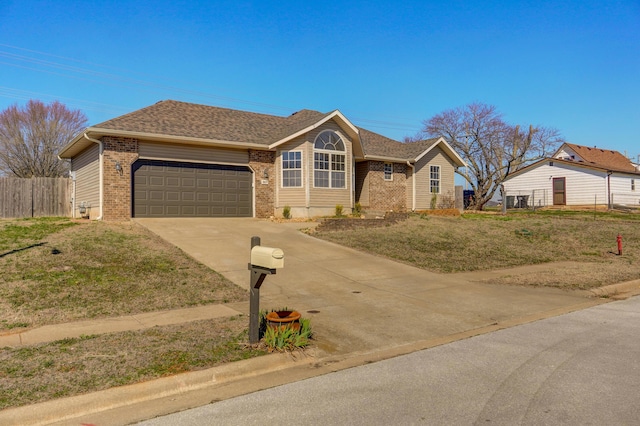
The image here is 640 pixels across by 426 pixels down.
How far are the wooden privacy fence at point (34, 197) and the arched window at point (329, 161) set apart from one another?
41.2ft

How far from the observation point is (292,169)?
20.9 meters

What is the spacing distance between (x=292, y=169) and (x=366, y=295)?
40.0 feet

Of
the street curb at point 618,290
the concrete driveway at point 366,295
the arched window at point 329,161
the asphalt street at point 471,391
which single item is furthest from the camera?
the arched window at point 329,161

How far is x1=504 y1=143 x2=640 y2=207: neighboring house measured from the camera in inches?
1337

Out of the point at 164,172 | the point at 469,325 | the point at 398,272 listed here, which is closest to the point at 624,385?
the point at 469,325

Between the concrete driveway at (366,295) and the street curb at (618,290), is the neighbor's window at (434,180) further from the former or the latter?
the street curb at (618,290)

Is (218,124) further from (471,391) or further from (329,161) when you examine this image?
(471,391)

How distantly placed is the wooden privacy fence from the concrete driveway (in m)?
10.7

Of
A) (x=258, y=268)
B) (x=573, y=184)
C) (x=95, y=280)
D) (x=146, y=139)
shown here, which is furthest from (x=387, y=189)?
(x=258, y=268)

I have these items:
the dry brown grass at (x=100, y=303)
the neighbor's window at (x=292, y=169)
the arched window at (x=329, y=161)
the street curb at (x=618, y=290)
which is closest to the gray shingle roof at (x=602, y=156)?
the arched window at (x=329, y=161)

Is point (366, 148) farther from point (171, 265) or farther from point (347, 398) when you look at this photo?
point (347, 398)

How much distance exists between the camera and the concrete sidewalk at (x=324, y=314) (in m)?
4.47

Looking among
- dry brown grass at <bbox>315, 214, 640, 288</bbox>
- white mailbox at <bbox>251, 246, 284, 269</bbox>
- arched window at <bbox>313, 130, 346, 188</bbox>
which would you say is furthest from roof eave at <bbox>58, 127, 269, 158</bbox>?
white mailbox at <bbox>251, 246, 284, 269</bbox>

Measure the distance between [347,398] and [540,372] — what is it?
2.27m
